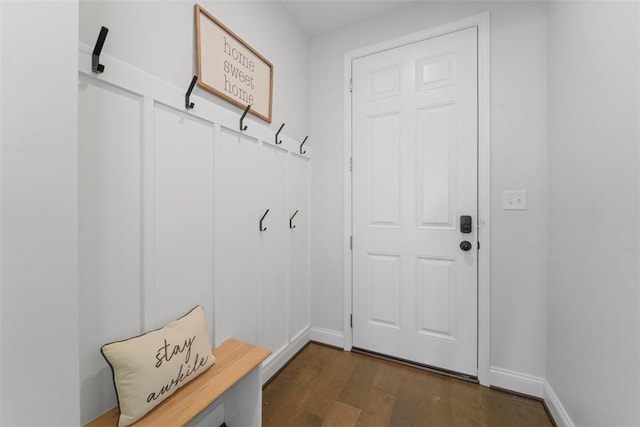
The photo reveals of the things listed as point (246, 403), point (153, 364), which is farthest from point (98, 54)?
point (246, 403)

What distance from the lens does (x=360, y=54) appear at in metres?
2.00

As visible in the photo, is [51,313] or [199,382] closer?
[51,313]

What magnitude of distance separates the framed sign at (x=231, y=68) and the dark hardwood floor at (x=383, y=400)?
5.56 feet

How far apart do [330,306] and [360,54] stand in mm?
2029

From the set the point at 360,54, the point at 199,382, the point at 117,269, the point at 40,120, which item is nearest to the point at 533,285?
the point at 199,382

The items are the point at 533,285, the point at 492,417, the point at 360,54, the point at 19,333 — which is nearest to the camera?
the point at 19,333

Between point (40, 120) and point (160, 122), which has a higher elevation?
point (160, 122)

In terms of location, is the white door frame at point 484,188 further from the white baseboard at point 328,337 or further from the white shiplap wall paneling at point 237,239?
the white shiplap wall paneling at point 237,239

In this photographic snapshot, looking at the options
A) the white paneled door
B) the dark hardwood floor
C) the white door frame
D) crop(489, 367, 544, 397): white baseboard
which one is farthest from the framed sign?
crop(489, 367, 544, 397): white baseboard

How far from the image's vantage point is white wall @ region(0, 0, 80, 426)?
0.58 metres

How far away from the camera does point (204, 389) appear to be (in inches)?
38.3

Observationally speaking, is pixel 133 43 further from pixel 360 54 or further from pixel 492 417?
pixel 492 417

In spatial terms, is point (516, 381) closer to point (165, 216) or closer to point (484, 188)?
point (484, 188)

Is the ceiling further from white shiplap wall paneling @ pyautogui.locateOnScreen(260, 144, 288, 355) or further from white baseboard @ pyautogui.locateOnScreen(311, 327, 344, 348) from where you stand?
white baseboard @ pyautogui.locateOnScreen(311, 327, 344, 348)
